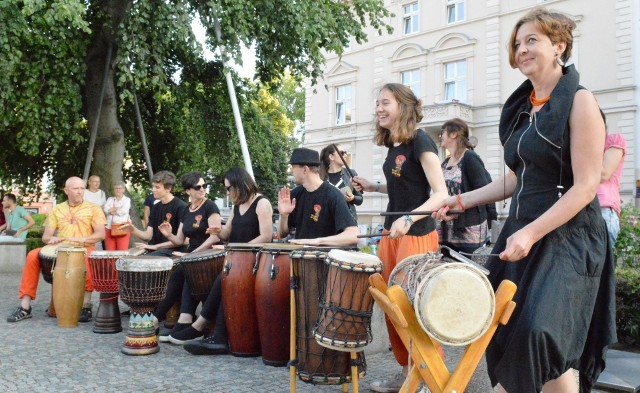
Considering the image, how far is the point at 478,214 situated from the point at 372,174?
24.9 meters

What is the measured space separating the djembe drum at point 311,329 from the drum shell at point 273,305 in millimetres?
653

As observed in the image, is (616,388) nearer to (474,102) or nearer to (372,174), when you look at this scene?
(474,102)

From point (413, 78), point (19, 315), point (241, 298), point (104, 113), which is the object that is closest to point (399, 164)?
point (241, 298)

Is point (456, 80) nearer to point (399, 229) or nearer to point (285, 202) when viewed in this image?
point (285, 202)

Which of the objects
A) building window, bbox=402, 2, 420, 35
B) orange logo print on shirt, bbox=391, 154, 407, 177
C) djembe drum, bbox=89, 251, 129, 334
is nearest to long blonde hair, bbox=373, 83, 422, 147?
→ orange logo print on shirt, bbox=391, 154, 407, 177

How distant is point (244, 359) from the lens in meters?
5.07

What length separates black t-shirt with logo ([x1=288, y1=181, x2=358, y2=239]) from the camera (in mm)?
4703

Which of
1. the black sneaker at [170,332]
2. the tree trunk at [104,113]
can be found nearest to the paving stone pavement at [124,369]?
the black sneaker at [170,332]

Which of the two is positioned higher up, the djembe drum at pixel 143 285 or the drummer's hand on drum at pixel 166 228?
the drummer's hand on drum at pixel 166 228

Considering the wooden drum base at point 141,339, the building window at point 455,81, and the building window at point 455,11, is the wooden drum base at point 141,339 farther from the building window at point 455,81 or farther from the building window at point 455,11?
the building window at point 455,11

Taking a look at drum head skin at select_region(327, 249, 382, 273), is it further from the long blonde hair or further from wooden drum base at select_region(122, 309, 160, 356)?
wooden drum base at select_region(122, 309, 160, 356)

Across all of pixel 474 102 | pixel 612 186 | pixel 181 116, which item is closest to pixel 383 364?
pixel 612 186

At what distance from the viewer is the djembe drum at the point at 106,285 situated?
20.4ft

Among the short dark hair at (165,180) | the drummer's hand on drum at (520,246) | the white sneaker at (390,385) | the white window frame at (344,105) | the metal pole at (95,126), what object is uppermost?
the white window frame at (344,105)
